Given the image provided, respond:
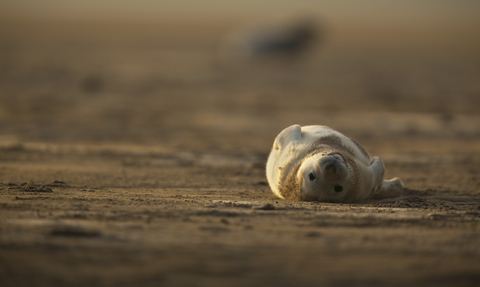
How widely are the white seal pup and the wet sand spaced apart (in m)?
0.23

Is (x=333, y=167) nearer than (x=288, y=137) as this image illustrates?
Yes

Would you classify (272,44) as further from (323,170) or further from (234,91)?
(323,170)

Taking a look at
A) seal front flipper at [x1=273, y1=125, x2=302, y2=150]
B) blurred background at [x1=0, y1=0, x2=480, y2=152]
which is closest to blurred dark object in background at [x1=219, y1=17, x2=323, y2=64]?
blurred background at [x1=0, y1=0, x2=480, y2=152]

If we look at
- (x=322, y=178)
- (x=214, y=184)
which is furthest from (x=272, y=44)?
(x=322, y=178)

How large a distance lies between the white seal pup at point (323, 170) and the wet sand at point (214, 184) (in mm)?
228

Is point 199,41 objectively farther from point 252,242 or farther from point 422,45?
point 252,242

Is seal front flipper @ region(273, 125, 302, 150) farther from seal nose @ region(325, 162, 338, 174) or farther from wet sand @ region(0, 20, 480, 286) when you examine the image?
seal nose @ region(325, 162, 338, 174)

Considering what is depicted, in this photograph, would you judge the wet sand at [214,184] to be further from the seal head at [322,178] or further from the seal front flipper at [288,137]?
the seal front flipper at [288,137]

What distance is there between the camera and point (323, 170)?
5.25 meters

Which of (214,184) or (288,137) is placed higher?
(288,137)

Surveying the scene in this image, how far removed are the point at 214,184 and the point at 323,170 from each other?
215cm

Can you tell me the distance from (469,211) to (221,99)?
12.5m

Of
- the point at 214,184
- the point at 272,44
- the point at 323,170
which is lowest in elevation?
the point at 214,184

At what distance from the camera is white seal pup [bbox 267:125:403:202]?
5395mm
